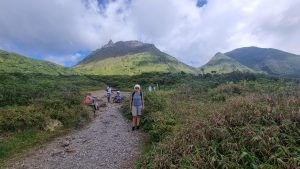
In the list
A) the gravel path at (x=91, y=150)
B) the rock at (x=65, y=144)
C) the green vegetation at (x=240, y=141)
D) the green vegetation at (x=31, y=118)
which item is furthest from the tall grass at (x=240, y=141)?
the green vegetation at (x=31, y=118)

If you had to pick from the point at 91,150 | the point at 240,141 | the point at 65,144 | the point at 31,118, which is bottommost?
the point at 91,150

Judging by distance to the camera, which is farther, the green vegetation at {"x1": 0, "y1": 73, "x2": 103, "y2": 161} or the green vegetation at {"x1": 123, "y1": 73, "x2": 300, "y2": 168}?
the green vegetation at {"x1": 0, "y1": 73, "x2": 103, "y2": 161}

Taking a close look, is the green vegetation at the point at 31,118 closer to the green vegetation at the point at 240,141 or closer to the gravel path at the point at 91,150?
the gravel path at the point at 91,150

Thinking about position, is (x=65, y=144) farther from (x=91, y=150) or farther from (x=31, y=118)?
(x=31, y=118)

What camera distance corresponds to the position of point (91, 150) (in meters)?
10.5

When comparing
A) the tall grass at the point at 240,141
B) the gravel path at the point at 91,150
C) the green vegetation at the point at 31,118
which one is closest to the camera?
the tall grass at the point at 240,141

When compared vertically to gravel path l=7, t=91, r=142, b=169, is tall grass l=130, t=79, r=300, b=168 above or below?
above

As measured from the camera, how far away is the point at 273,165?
612 cm

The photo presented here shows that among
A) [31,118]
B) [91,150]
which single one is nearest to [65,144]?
[91,150]

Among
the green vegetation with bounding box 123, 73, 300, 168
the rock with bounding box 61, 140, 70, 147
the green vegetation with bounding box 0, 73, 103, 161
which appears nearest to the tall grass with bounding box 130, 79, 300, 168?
the green vegetation with bounding box 123, 73, 300, 168

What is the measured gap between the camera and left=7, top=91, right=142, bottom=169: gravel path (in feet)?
29.8

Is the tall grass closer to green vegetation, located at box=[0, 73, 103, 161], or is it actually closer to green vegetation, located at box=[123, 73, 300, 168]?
green vegetation, located at box=[123, 73, 300, 168]

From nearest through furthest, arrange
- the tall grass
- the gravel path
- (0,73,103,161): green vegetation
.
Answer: the tall grass → the gravel path → (0,73,103,161): green vegetation

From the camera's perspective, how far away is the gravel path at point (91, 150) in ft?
29.8
